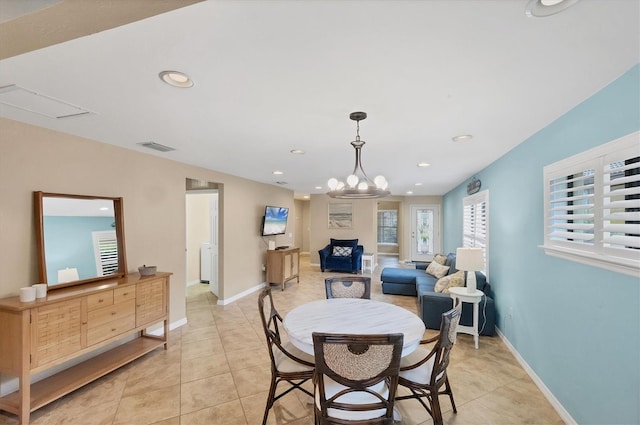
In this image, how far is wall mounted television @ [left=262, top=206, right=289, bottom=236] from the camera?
6168 millimetres

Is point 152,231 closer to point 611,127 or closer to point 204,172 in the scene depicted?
point 204,172

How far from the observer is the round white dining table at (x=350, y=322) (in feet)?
6.22

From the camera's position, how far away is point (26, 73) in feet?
5.16

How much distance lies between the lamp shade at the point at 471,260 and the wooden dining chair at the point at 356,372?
95.5 inches

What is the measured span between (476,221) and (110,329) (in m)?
5.44

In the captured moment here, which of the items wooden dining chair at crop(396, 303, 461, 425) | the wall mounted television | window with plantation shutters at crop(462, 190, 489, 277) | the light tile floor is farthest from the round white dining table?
the wall mounted television

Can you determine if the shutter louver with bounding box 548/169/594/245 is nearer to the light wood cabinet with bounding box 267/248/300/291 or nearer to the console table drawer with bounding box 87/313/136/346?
the console table drawer with bounding box 87/313/136/346

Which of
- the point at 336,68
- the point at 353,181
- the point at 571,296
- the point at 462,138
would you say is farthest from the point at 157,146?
the point at 571,296

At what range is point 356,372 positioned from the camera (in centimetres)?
153

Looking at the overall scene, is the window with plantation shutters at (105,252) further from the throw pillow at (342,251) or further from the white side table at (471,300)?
the throw pillow at (342,251)

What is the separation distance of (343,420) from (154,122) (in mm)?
2666

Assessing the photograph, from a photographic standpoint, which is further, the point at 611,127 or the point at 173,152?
the point at 173,152

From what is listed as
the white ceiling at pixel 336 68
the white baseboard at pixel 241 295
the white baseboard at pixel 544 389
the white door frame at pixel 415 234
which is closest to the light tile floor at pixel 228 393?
the white baseboard at pixel 544 389

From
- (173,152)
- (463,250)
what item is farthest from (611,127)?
(173,152)
